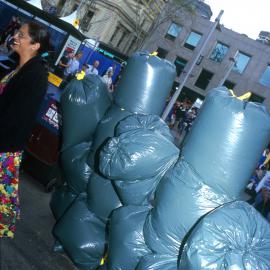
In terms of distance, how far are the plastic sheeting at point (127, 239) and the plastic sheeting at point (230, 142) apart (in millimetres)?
624


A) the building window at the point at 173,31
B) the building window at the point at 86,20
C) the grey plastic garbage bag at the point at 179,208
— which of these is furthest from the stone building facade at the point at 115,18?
the grey plastic garbage bag at the point at 179,208

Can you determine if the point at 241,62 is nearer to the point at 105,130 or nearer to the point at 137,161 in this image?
the point at 105,130

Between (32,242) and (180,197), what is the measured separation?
1.52m

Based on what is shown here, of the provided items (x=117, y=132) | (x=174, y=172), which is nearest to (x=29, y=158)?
(x=117, y=132)

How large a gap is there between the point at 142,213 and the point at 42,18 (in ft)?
37.3

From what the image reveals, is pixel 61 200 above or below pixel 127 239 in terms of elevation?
below

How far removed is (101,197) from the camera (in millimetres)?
2869

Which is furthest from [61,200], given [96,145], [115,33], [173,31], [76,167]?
[173,31]

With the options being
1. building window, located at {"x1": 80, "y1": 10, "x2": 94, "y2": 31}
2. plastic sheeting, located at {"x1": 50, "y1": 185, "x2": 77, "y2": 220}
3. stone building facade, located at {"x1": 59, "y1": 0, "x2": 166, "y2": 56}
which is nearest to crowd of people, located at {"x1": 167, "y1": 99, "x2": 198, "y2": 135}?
stone building facade, located at {"x1": 59, "y1": 0, "x2": 166, "y2": 56}

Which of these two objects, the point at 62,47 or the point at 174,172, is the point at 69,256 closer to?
the point at 174,172

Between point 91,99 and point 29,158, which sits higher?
point 91,99

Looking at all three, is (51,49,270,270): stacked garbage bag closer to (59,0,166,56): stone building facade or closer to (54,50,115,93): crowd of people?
(54,50,115,93): crowd of people

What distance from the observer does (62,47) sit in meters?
11.8

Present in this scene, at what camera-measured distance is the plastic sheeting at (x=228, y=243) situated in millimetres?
1895
